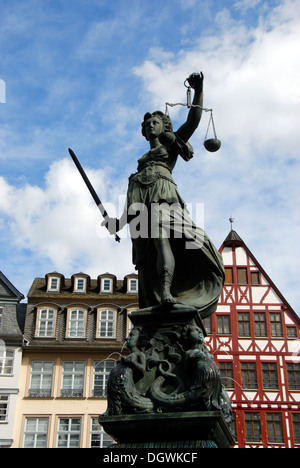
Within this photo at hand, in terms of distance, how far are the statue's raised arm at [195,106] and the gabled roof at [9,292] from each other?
27.7 m

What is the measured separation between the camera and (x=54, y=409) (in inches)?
1128

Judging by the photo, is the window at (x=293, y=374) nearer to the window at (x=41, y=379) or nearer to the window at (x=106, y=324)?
the window at (x=106, y=324)

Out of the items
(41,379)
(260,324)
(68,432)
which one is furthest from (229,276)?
(68,432)

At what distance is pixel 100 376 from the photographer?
2959 cm

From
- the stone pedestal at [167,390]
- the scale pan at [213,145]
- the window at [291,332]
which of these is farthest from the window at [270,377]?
the stone pedestal at [167,390]

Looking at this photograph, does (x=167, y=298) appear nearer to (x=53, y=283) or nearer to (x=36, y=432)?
(x=36, y=432)

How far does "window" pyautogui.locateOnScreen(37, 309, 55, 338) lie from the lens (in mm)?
30808

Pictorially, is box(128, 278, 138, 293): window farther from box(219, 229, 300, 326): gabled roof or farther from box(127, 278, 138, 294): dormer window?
box(219, 229, 300, 326): gabled roof

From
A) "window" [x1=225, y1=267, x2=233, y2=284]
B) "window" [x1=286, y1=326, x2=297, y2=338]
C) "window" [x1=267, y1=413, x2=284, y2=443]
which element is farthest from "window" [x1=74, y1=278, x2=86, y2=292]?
"window" [x1=267, y1=413, x2=284, y2=443]

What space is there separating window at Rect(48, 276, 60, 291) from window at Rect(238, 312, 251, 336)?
10674mm

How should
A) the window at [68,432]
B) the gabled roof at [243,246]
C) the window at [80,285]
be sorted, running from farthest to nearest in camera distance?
the window at [80,285] → the gabled roof at [243,246] → the window at [68,432]

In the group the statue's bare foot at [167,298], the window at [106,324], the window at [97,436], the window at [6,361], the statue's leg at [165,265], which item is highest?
the window at [106,324]

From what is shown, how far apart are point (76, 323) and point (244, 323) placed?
910cm

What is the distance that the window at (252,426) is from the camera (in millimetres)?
27016
